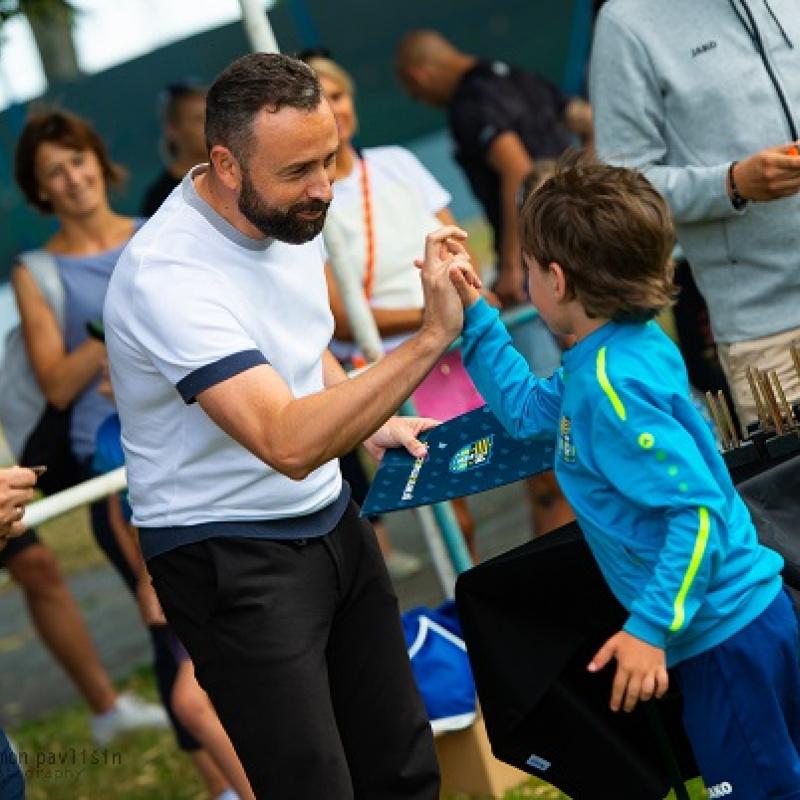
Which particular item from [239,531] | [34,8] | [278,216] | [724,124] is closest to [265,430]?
[239,531]

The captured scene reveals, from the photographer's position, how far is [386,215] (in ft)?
18.6

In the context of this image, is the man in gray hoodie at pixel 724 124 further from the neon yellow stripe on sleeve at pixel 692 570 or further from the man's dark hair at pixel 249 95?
the neon yellow stripe on sleeve at pixel 692 570

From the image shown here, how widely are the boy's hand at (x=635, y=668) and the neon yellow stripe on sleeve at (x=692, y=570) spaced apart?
0.07 metres

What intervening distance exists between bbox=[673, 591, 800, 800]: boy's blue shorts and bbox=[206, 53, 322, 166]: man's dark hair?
128 centimetres

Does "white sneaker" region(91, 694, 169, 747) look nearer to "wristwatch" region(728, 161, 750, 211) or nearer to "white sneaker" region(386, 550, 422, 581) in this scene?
"white sneaker" region(386, 550, 422, 581)

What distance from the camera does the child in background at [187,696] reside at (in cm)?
481

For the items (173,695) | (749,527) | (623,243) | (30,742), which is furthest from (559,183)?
(30,742)

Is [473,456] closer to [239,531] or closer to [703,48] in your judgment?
[239,531]

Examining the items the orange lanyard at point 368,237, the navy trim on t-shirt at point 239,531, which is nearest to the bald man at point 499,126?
the orange lanyard at point 368,237

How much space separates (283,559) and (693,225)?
5.88ft

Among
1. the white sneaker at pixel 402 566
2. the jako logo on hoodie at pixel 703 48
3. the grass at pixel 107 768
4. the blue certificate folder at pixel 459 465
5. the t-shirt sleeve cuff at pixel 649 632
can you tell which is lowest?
the white sneaker at pixel 402 566

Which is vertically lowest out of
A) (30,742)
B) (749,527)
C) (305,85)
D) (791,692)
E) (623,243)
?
(30,742)

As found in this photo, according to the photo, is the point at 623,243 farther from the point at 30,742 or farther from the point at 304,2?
the point at 304,2

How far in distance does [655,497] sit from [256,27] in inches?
92.1
